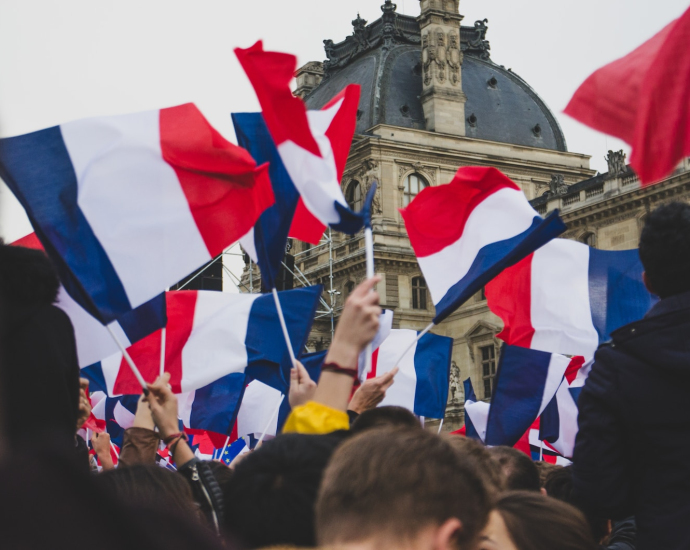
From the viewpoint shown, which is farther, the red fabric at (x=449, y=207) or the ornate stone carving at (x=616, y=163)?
the ornate stone carving at (x=616, y=163)

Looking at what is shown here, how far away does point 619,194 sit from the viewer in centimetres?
3278

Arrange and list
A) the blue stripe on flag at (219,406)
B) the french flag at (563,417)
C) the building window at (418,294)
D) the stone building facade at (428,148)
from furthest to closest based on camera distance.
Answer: the building window at (418,294)
the stone building facade at (428,148)
the blue stripe on flag at (219,406)
the french flag at (563,417)

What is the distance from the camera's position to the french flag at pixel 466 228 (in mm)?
5777

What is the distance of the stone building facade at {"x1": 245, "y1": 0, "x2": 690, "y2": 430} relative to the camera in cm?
3962

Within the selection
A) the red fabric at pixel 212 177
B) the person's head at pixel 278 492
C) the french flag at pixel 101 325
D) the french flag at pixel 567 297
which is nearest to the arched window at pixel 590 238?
the french flag at pixel 567 297

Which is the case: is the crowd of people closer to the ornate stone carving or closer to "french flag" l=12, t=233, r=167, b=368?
"french flag" l=12, t=233, r=167, b=368

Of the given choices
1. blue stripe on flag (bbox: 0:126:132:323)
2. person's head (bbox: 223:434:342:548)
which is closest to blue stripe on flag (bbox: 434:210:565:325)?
blue stripe on flag (bbox: 0:126:132:323)

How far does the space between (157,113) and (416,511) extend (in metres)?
3.98

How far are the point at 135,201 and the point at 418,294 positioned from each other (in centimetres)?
3739

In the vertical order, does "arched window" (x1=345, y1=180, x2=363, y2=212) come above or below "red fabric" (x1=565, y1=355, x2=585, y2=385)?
above

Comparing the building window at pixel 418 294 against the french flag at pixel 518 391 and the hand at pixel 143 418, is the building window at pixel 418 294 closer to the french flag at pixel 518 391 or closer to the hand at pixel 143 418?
the french flag at pixel 518 391

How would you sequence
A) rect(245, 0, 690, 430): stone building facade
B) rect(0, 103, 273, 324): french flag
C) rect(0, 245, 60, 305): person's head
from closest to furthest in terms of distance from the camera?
rect(0, 245, 60, 305): person's head
rect(0, 103, 273, 324): french flag
rect(245, 0, 690, 430): stone building facade

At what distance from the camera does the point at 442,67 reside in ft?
152

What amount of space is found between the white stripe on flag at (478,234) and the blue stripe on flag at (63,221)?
2.12 metres
